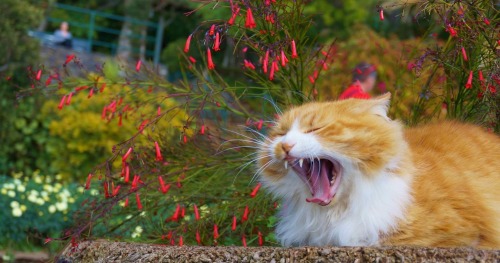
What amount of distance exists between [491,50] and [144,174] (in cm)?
202

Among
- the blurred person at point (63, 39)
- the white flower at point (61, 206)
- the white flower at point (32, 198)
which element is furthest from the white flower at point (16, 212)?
the blurred person at point (63, 39)

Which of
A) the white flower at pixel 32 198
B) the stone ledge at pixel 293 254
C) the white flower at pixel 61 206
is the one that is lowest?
the white flower at pixel 61 206

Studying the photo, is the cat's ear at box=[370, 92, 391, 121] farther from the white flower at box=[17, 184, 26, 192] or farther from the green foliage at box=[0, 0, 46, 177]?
the green foliage at box=[0, 0, 46, 177]

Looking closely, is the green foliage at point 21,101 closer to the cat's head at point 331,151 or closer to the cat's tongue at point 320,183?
the cat's head at point 331,151

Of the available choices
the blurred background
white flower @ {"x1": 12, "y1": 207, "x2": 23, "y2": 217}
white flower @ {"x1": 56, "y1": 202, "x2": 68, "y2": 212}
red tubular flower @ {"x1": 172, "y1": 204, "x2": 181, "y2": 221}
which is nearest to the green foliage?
the blurred background

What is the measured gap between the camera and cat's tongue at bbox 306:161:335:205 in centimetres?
297

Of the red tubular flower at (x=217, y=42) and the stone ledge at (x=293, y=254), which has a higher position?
the red tubular flower at (x=217, y=42)

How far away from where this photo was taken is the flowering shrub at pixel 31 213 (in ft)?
25.0

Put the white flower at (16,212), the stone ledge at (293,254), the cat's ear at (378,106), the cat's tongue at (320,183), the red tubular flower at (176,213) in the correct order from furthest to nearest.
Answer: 1. the white flower at (16,212)
2. the red tubular flower at (176,213)
3. the cat's ear at (378,106)
4. the cat's tongue at (320,183)
5. the stone ledge at (293,254)

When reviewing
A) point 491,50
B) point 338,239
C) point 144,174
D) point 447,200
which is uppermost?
point 491,50

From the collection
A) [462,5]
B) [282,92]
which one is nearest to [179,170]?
[282,92]

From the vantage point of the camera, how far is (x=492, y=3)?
13.0 feet

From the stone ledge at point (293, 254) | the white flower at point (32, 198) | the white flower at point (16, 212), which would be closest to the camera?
the stone ledge at point (293, 254)

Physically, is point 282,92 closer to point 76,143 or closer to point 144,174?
point 144,174
